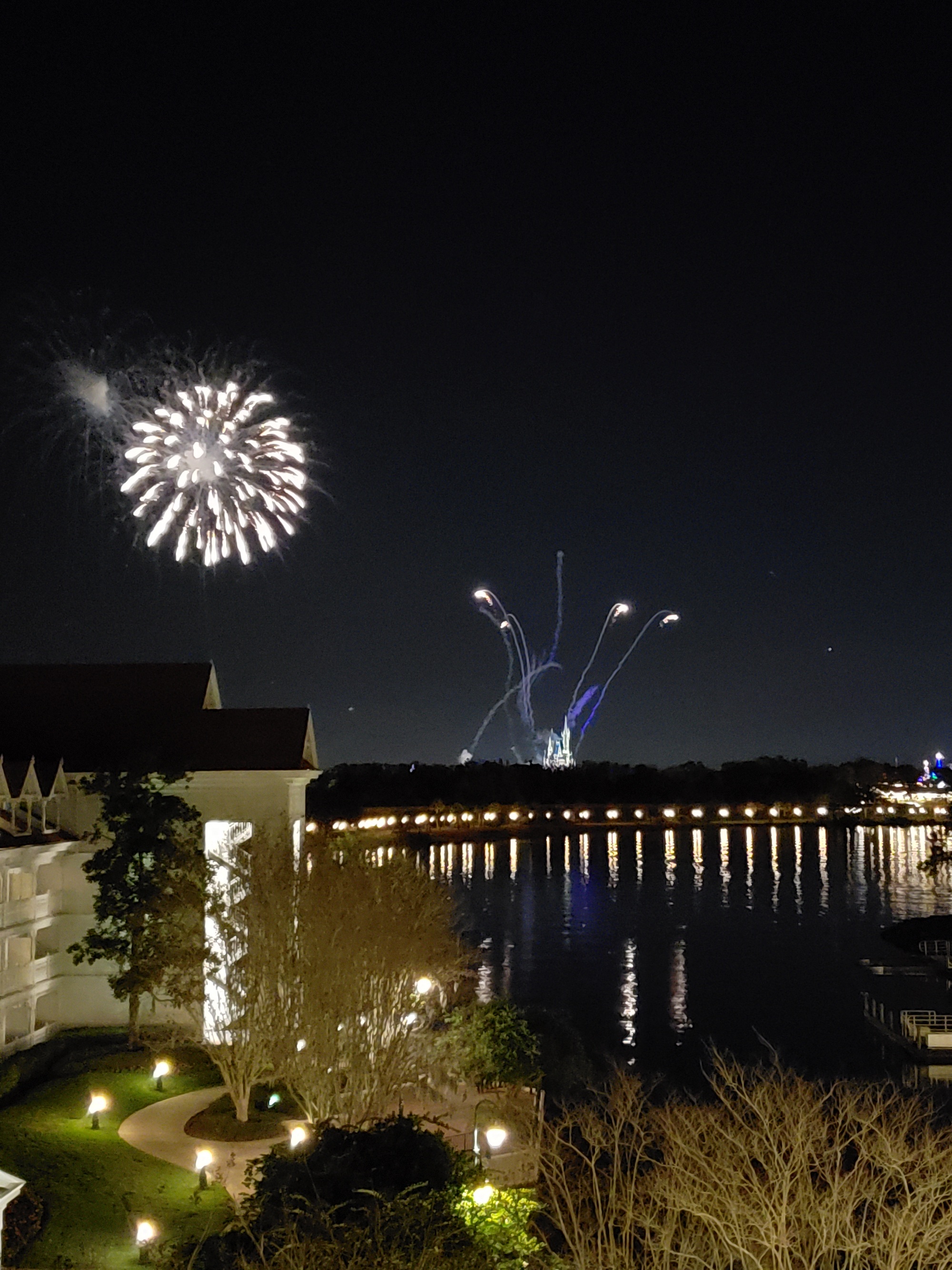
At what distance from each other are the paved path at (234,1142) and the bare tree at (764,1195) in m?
2.34

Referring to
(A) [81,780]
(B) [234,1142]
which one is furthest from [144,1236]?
(A) [81,780]

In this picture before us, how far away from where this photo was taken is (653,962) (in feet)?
188

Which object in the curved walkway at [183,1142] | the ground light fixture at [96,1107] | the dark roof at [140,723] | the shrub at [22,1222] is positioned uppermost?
the dark roof at [140,723]

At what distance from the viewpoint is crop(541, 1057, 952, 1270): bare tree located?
46.5 feet

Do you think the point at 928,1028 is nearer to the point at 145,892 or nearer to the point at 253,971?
the point at 253,971

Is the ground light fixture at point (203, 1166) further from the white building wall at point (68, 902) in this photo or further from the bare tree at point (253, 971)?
the white building wall at point (68, 902)

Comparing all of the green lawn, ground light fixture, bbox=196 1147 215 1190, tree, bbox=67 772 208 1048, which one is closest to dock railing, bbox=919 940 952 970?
tree, bbox=67 772 208 1048

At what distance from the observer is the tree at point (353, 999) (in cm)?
2212

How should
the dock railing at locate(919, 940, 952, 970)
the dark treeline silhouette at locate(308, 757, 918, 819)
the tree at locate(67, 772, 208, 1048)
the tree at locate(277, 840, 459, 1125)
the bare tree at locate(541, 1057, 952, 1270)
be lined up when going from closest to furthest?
the bare tree at locate(541, 1057, 952, 1270), the tree at locate(277, 840, 459, 1125), the tree at locate(67, 772, 208, 1048), the dock railing at locate(919, 940, 952, 970), the dark treeline silhouette at locate(308, 757, 918, 819)

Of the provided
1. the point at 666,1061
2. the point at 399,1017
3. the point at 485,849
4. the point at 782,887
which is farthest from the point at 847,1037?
the point at 485,849

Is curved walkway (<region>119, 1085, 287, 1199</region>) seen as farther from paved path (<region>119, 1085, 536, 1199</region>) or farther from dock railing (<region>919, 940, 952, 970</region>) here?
dock railing (<region>919, 940, 952, 970</region>)

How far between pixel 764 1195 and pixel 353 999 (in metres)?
9.73

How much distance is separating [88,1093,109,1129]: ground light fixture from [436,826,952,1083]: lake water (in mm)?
13782

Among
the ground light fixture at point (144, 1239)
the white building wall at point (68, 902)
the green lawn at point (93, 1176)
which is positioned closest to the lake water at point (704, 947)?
the white building wall at point (68, 902)
